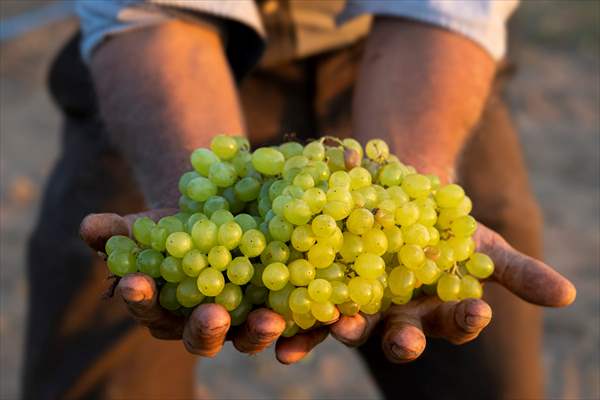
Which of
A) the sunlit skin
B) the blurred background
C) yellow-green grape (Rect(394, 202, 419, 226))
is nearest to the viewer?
yellow-green grape (Rect(394, 202, 419, 226))

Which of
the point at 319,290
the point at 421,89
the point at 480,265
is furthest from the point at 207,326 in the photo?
the point at 421,89

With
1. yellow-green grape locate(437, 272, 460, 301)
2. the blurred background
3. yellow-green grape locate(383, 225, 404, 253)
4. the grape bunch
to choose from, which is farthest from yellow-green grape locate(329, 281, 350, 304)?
the blurred background

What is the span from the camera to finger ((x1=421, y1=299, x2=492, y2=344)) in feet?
4.28

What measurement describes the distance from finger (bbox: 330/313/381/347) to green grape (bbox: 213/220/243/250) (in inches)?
8.1

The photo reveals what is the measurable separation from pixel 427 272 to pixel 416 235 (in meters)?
0.07

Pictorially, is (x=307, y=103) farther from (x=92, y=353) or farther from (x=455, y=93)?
(x=92, y=353)

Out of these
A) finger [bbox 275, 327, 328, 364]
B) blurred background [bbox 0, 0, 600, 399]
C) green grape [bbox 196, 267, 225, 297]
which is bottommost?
blurred background [bbox 0, 0, 600, 399]

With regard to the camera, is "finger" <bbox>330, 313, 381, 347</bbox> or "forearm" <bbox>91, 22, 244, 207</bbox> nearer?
"finger" <bbox>330, 313, 381, 347</bbox>

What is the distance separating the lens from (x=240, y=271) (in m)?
1.29

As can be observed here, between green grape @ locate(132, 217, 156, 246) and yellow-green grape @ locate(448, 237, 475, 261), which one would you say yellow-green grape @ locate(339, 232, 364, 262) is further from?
green grape @ locate(132, 217, 156, 246)

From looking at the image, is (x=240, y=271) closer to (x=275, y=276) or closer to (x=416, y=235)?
(x=275, y=276)

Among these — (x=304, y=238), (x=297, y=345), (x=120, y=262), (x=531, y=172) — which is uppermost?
(x=304, y=238)

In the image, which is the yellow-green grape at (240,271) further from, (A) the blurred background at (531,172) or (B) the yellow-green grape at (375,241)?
(A) the blurred background at (531,172)

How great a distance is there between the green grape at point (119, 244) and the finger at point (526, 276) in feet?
2.02
